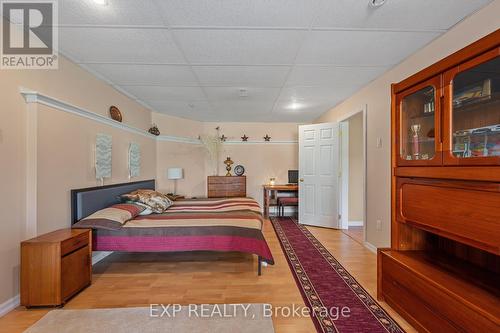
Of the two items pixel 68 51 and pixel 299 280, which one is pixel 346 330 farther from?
pixel 68 51

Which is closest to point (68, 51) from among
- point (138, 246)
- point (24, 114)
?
point (24, 114)

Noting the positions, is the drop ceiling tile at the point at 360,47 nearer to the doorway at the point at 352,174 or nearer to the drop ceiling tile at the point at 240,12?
the drop ceiling tile at the point at 240,12

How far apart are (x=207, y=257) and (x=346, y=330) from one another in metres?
1.91

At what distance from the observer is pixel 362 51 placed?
2.48 metres

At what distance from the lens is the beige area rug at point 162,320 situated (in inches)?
70.8

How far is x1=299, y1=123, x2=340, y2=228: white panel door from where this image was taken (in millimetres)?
4629

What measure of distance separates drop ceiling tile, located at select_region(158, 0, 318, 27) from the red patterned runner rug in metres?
2.36

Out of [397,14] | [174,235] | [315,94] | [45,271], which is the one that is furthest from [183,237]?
[315,94]

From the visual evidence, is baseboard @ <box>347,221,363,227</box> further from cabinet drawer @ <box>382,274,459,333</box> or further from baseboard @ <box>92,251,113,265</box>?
baseboard @ <box>92,251,113,265</box>

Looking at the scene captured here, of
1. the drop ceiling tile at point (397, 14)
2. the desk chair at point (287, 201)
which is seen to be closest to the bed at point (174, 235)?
the drop ceiling tile at point (397, 14)

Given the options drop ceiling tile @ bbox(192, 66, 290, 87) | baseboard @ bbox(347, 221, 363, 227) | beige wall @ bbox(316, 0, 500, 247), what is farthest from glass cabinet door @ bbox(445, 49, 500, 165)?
baseboard @ bbox(347, 221, 363, 227)

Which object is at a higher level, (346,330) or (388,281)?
(388,281)

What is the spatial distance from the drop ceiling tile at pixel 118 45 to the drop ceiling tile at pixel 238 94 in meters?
1.05

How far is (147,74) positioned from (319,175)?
3.47 m
